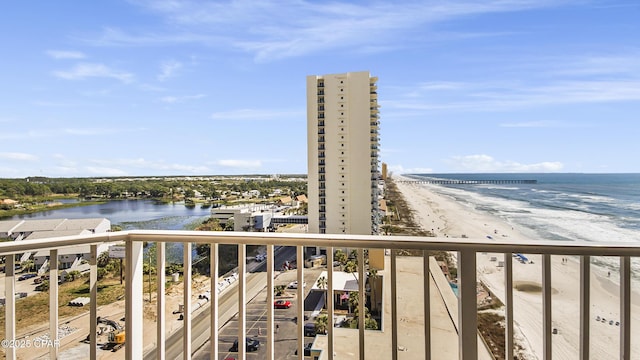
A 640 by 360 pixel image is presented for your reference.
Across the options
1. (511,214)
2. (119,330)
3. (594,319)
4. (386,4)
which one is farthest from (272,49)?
(511,214)

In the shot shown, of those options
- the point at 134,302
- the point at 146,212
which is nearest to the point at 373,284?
the point at 134,302

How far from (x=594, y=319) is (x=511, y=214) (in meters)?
21.6

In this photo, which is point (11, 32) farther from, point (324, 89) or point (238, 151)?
point (324, 89)

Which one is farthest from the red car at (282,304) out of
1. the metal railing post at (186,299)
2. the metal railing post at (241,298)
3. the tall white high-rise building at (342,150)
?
the tall white high-rise building at (342,150)

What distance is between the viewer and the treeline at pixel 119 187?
3.16m

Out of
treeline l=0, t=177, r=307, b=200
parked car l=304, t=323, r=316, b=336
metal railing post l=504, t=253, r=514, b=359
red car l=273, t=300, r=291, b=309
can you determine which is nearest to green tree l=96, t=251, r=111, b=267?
red car l=273, t=300, r=291, b=309

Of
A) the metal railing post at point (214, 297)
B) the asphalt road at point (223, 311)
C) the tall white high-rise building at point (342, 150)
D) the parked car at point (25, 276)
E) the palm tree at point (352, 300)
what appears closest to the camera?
the parked car at point (25, 276)

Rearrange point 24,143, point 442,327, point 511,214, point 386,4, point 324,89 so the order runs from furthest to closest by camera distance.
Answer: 1. point 511,214
2. point 324,89
3. point 386,4
4. point 24,143
5. point 442,327

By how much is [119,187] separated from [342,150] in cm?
869

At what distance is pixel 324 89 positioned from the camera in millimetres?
11477

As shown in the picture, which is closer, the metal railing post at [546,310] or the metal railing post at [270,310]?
the metal railing post at [546,310]

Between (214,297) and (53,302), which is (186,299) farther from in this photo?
(53,302)

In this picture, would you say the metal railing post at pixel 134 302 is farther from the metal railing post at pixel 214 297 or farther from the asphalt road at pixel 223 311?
the metal railing post at pixel 214 297

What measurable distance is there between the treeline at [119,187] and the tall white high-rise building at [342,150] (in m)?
5.61
